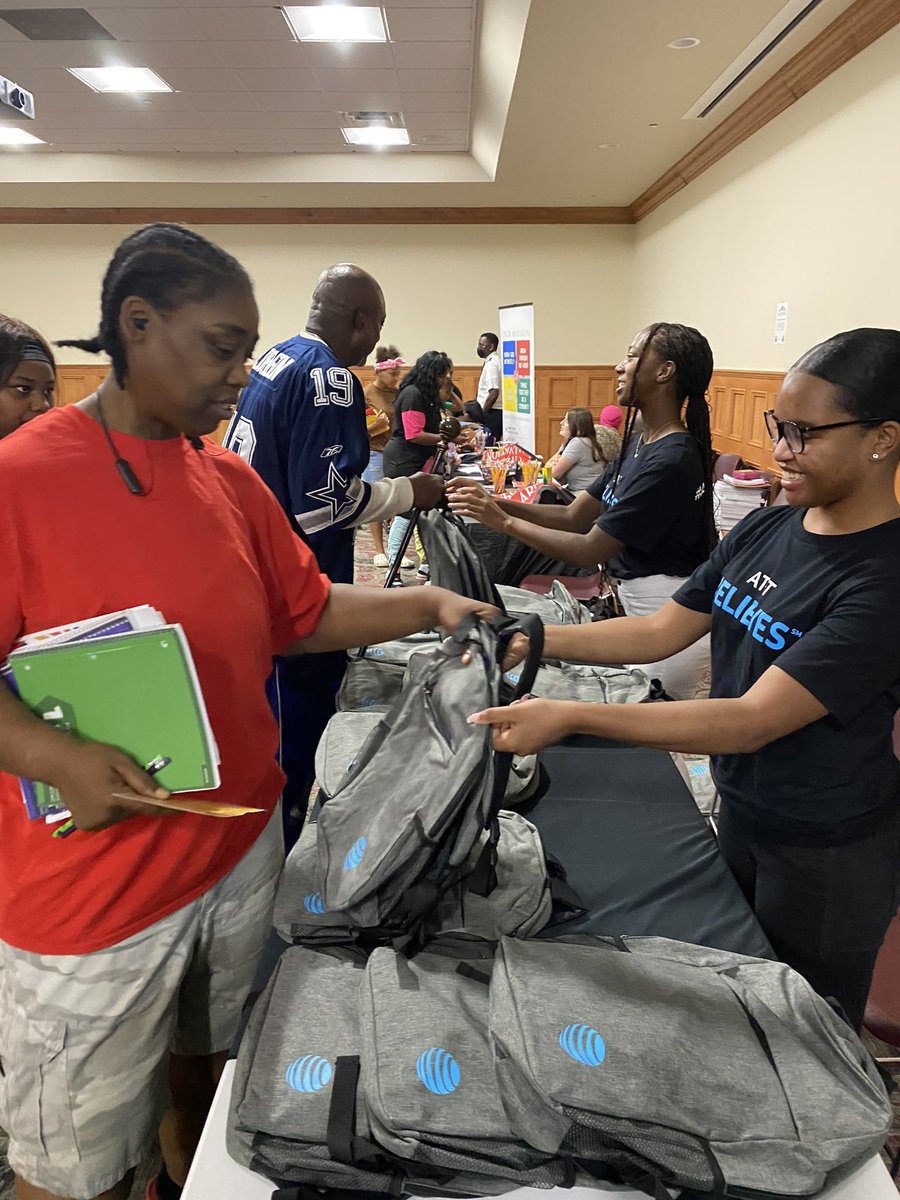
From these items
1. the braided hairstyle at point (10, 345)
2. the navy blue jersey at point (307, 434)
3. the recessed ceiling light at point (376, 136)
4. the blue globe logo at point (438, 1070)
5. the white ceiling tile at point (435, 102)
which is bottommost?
the blue globe logo at point (438, 1070)

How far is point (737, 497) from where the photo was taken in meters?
5.12

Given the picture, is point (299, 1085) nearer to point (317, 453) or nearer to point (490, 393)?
point (317, 453)

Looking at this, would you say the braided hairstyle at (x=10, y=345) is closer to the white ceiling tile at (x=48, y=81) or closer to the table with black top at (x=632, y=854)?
the table with black top at (x=632, y=854)

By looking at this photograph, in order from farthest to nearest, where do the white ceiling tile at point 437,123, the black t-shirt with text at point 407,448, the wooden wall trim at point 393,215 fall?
the wooden wall trim at point 393,215, the white ceiling tile at point 437,123, the black t-shirt with text at point 407,448

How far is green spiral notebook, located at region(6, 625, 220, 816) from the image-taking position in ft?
2.65

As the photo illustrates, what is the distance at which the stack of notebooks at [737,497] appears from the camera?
16.7 ft

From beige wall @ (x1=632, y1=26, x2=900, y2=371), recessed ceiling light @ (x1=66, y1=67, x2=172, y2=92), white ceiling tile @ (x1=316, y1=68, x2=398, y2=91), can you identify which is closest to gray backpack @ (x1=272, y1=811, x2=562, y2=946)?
beige wall @ (x1=632, y1=26, x2=900, y2=371)

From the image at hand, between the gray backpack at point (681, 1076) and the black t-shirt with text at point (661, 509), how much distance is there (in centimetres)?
135

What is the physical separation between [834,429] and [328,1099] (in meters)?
1.18

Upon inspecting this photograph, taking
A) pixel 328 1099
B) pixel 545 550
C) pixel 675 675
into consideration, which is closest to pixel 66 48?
pixel 545 550

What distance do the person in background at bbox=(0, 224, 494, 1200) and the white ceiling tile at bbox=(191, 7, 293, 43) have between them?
5331mm

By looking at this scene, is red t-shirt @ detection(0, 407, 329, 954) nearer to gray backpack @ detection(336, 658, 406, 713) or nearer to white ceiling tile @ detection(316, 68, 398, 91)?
gray backpack @ detection(336, 658, 406, 713)

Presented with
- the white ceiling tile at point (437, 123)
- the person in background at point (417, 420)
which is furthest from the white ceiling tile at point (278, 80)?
the person in background at point (417, 420)

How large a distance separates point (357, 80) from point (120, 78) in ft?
6.26
